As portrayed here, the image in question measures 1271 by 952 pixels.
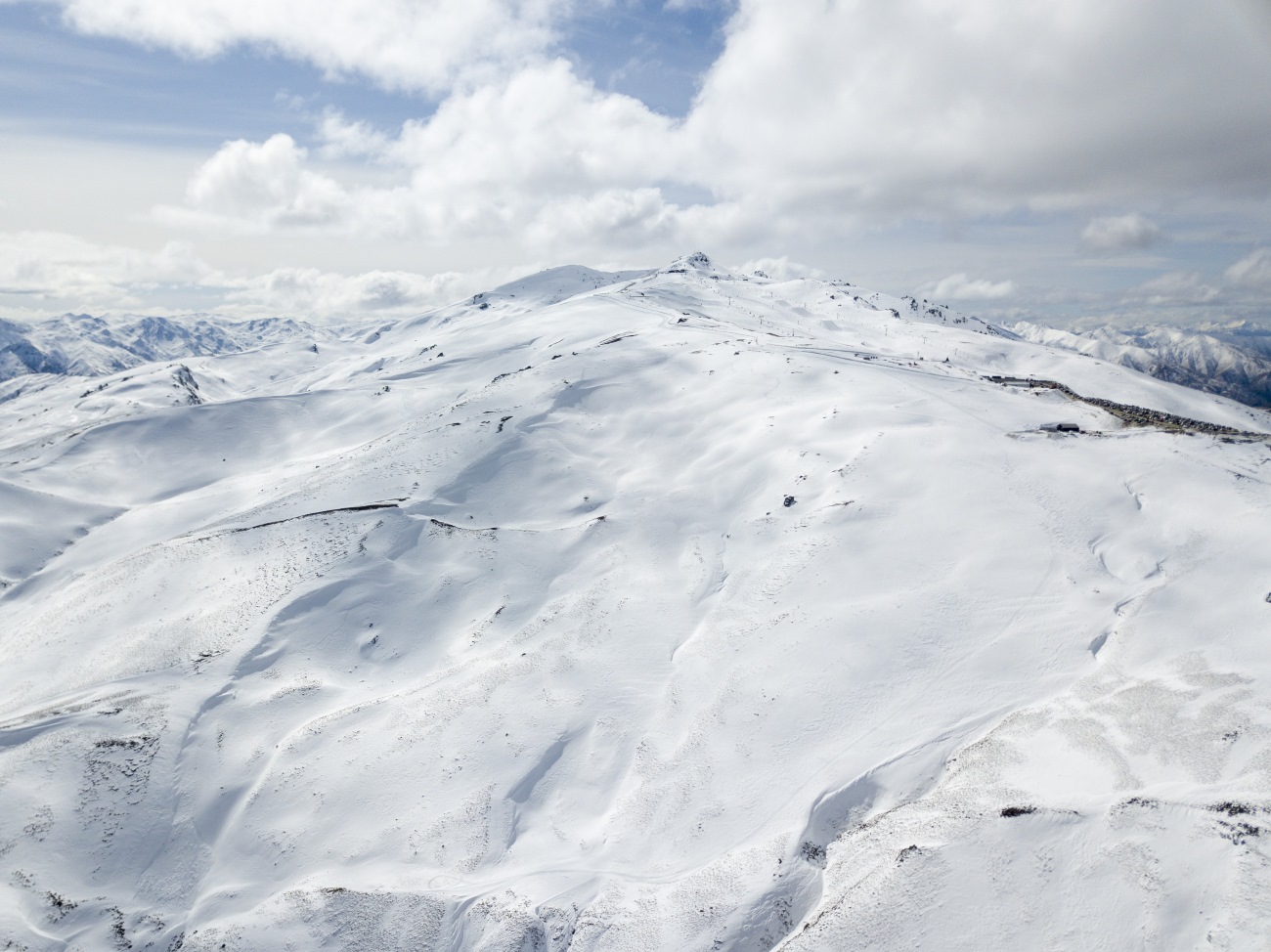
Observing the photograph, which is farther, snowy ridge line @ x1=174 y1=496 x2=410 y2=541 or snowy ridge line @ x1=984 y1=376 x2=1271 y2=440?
snowy ridge line @ x1=174 y1=496 x2=410 y2=541

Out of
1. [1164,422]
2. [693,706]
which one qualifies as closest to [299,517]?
[693,706]

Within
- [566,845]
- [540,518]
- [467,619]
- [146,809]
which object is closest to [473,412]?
[540,518]

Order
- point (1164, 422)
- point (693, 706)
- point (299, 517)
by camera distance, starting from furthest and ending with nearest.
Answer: point (299, 517) → point (1164, 422) → point (693, 706)

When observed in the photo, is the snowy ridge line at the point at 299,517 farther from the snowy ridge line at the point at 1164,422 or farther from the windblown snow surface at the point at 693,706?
the snowy ridge line at the point at 1164,422

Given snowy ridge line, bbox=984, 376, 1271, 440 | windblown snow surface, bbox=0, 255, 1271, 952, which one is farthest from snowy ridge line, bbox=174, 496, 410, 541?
snowy ridge line, bbox=984, 376, 1271, 440

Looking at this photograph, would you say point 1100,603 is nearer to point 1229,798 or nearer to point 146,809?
point 1229,798

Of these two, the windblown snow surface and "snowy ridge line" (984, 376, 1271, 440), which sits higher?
"snowy ridge line" (984, 376, 1271, 440)

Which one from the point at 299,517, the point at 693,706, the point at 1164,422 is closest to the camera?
the point at 693,706

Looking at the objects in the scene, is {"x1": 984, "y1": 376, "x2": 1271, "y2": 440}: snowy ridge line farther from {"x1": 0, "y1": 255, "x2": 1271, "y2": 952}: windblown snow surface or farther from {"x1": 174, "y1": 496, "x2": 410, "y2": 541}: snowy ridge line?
{"x1": 174, "y1": 496, "x2": 410, "y2": 541}: snowy ridge line

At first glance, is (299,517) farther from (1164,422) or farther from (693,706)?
(1164,422)
